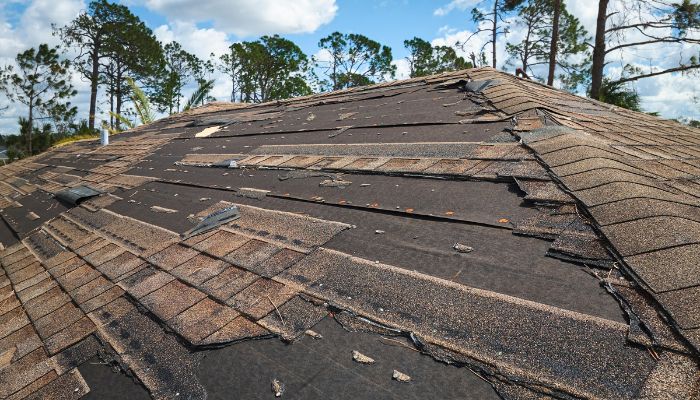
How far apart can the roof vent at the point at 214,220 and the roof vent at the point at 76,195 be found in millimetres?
2874

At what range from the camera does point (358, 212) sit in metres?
2.88

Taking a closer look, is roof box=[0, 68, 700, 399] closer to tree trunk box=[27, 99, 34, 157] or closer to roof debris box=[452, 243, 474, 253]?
roof debris box=[452, 243, 474, 253]

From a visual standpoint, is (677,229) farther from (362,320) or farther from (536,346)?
(362,320)

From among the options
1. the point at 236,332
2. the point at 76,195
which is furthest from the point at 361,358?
the point at 76,195

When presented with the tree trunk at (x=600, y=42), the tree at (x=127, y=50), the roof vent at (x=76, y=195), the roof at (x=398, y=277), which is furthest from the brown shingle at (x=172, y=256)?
the tree at (x=127, y=50)

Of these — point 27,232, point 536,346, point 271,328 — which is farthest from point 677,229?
point 27,232

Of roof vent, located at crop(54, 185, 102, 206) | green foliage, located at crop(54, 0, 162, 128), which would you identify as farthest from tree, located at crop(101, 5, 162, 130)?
roof vent, located at crop(54, 185, 102, 206)

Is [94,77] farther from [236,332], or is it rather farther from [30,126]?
[236,332]

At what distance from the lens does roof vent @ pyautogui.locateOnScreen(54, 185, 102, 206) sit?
5.16m

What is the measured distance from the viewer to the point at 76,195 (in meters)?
5.25

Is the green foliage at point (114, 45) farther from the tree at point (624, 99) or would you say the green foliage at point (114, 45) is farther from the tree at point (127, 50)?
the tree at point (624, 99)

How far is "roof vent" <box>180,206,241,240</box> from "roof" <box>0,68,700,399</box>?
0.02 metres

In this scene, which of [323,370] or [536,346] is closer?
[536,346]

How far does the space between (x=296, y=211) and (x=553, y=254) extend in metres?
1.86
